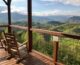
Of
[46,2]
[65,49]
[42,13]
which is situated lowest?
[65,49]

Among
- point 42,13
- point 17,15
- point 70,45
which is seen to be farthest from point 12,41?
point 42,13

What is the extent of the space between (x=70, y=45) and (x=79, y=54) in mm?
547

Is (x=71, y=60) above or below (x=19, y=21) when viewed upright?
below

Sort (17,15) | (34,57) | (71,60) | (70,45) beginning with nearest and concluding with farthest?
(34,57), (71,60), (70,45), (17,15)

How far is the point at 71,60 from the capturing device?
216 inches

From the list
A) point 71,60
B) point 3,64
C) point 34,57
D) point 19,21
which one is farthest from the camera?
point 19,21

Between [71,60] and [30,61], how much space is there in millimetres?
1795

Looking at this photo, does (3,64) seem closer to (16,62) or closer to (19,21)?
(16,62)

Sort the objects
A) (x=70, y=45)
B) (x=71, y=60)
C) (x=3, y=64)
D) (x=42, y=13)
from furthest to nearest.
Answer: (x=42, y=13) → (x=70, y=45) → (x=71, y=60) → (x=3, y=64)

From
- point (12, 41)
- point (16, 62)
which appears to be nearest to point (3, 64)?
point (16, 62)

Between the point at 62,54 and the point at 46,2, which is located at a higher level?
the point at 46,2

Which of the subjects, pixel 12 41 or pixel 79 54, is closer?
pixel 12 41

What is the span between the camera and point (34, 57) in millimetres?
4676

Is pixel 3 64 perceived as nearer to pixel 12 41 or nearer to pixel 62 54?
pixel 12 41
